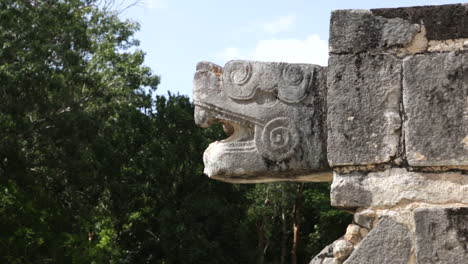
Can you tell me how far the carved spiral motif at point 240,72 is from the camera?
355cm

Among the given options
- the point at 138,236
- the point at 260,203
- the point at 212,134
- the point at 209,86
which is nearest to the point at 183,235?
the point at 138,236

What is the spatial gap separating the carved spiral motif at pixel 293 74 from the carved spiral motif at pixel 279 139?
167 mm

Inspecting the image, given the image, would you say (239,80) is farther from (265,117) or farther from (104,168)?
(104,168)

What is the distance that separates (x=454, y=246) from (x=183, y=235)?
20911mm

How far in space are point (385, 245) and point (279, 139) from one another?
650 millimetres

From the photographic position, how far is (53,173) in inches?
842

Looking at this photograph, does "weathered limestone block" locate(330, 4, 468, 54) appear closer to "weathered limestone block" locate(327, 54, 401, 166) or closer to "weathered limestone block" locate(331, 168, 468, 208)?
"weathered limestone block" locate(327, 54, 401, 166)

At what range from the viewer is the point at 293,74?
3492 millimetres

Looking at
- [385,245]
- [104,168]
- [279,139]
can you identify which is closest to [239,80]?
[279,139]

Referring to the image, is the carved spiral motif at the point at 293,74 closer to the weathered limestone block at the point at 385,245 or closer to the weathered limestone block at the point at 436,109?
the weathered limestone block at the point at 436,109

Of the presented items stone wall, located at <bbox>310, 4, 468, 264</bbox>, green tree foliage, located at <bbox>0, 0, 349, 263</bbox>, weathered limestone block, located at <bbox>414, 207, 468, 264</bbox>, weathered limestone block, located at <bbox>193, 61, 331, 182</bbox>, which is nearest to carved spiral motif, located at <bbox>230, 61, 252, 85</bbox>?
weathered limestone block, located at <bbox>193, 61, 331, 182</bbox>

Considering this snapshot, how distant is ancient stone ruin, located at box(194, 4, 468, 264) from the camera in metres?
3.18

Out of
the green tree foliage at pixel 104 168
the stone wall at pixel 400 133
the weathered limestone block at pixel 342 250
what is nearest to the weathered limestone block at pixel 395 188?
the stone wall at pixel 400 133

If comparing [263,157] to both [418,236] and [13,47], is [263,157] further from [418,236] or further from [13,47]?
[13,47]
